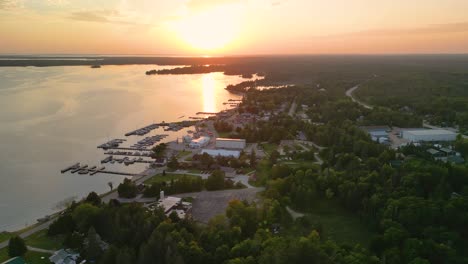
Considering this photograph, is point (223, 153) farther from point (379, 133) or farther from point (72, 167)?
point (379, 133)

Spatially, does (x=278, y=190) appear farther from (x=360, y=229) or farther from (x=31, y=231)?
(x=31, y=231)

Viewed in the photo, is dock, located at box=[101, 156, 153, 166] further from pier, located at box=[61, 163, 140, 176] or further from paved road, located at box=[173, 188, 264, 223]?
paved road, located at box=[173, 188, 264, 223]

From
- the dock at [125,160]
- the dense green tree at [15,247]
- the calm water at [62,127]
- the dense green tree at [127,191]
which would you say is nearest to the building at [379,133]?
the calm water at [62,127]

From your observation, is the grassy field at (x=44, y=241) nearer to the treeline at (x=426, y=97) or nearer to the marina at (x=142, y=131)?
the marina at (x=142, y=131)

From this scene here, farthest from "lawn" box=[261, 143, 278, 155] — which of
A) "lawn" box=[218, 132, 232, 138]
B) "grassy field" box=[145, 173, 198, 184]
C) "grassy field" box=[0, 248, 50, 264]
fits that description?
"grassy field" box=[0, 248, 50, 264]

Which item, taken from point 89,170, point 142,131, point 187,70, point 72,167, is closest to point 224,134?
point 142,131

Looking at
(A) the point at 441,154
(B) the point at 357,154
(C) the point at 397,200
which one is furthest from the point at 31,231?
(A) the point at 441,154

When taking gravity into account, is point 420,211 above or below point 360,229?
above
